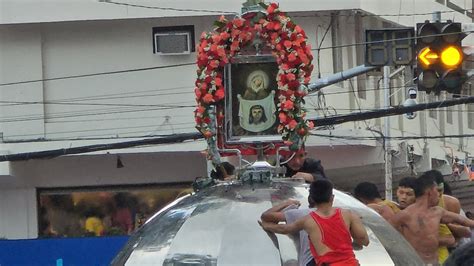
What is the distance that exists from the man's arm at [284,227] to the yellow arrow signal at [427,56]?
24.1 ft

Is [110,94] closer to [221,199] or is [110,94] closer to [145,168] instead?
[145,168]

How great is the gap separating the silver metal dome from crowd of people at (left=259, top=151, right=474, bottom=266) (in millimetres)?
101

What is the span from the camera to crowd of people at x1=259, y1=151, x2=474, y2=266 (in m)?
7.18

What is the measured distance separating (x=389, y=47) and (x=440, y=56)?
958 mm

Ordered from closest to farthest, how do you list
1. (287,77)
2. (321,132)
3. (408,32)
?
(287,77), (408,32), (321,132)

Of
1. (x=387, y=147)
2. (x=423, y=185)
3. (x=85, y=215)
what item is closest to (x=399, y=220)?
(x=423, y=185)

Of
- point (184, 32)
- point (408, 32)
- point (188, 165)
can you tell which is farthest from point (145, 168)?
point (408, 32)

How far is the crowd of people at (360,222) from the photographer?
7.18 meters

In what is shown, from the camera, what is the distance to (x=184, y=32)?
26.0 metres

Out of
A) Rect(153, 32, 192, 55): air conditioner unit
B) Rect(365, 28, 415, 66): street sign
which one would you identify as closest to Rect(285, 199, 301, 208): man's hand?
Rect(365, 28, 415, 66): street sign

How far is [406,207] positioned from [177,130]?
52.3 ft

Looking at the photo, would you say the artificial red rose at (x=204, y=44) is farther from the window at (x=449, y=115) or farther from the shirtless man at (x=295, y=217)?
the window at (x=449, y=115)

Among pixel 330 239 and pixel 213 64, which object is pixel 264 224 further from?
pixel 213 64

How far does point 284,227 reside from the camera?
23.8ft
